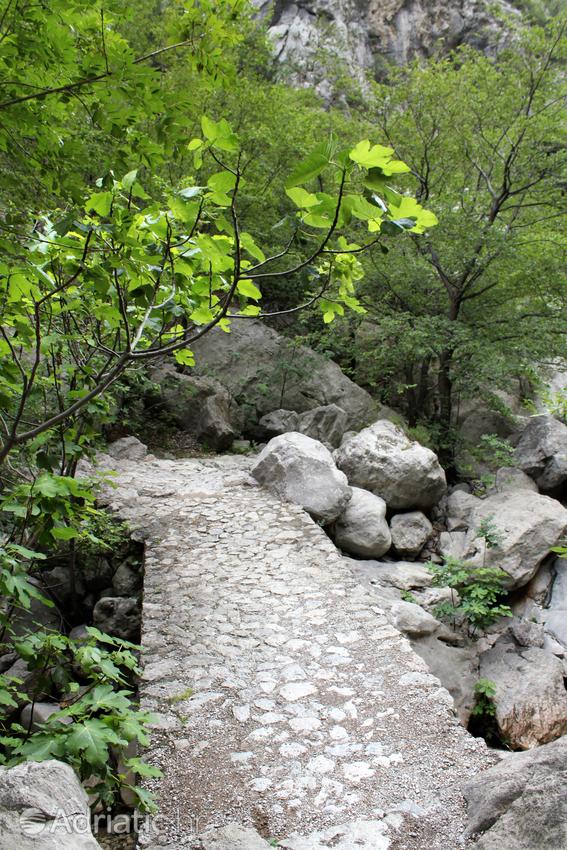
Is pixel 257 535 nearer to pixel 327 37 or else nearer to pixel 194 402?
pixel 194 402

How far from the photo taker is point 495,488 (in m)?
8.95

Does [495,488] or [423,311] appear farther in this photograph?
[423,311]

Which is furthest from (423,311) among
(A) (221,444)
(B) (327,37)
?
(B) (327,37)

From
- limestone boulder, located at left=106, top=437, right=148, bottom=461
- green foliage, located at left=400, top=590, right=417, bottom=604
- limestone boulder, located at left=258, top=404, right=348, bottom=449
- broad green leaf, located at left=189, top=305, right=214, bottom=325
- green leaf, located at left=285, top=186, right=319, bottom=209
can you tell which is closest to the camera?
green leaf, located at left=285, top=186, right=319, bottom=209

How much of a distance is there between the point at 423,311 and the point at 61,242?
9860 mm

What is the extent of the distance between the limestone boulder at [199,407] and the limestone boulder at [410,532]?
3605 mm

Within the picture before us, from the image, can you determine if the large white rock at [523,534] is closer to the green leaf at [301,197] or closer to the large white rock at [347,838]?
the large white rock at [347,838]

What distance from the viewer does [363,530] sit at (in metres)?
6.87

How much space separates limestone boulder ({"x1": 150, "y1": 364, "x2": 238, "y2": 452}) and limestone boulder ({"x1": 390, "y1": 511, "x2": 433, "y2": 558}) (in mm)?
3605

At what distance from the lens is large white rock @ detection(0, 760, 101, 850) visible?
1432 mm

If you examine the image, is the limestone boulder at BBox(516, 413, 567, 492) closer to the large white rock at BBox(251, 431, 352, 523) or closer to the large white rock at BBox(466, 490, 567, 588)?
the large white rock at BBox(466, 490, 567, 588)

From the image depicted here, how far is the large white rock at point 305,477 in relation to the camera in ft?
21.6

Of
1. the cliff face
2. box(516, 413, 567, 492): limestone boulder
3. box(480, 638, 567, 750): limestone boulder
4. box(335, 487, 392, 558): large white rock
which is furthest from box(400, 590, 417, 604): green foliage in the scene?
the cliff face

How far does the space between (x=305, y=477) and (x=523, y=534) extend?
3077 millimetres
